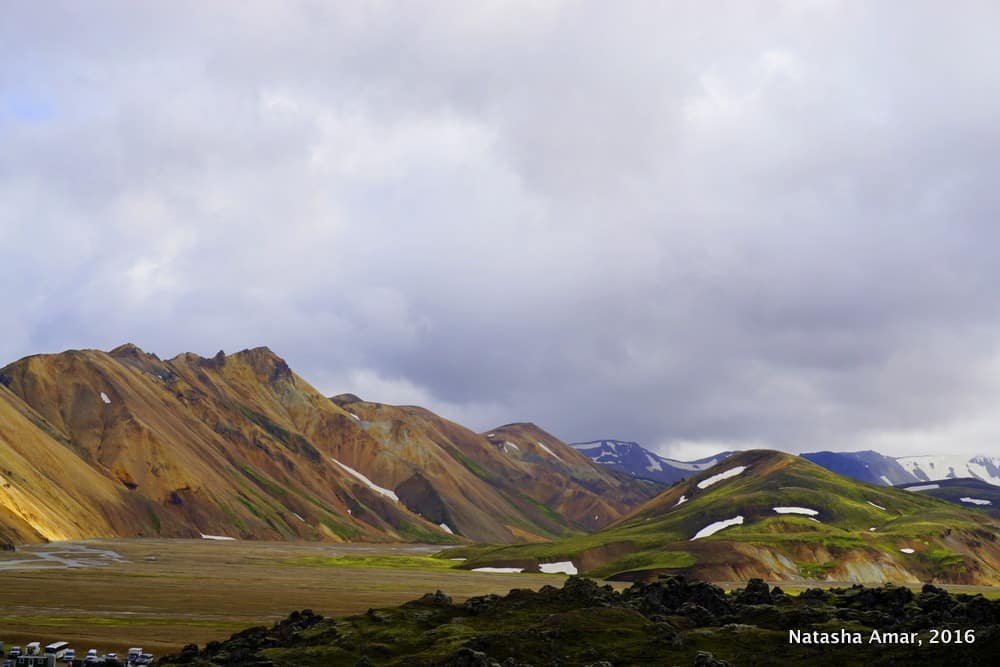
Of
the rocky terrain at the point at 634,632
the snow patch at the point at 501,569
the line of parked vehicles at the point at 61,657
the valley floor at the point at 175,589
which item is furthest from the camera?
the snow patch at the point at 501,569

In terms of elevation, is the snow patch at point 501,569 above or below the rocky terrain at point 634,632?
below

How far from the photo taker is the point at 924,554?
193 metres

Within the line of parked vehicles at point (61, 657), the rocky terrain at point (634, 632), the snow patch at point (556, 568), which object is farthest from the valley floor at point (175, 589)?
the snow patch at point (556, 568)

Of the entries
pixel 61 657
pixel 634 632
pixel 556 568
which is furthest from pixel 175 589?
pixel 556 568

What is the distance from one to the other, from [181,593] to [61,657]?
45498 mm

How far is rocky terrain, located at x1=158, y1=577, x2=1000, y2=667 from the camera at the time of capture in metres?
49.8

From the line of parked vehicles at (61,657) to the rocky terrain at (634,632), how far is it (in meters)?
3.02

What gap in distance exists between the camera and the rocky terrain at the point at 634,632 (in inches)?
1961

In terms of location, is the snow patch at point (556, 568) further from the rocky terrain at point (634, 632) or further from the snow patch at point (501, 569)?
the rocky terrain at point (634, 632)

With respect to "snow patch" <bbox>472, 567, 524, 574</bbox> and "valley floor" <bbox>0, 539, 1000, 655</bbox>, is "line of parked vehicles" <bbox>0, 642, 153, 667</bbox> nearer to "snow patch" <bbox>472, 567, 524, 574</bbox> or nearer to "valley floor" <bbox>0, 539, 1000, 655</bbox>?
"valley floor" <bbox>0, 539, 1000, 655</bbox>

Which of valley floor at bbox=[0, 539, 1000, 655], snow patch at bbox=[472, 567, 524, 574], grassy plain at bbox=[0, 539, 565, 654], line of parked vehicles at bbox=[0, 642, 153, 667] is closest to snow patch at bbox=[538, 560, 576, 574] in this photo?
snow patch at bbox=[472, 567, 524, 574]

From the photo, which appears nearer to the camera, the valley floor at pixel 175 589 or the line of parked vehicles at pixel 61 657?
the line of parked vehicles at pixel 61 657

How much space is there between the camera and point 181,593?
340ft

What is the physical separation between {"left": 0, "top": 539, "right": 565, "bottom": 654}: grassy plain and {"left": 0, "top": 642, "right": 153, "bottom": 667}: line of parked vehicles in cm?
418
